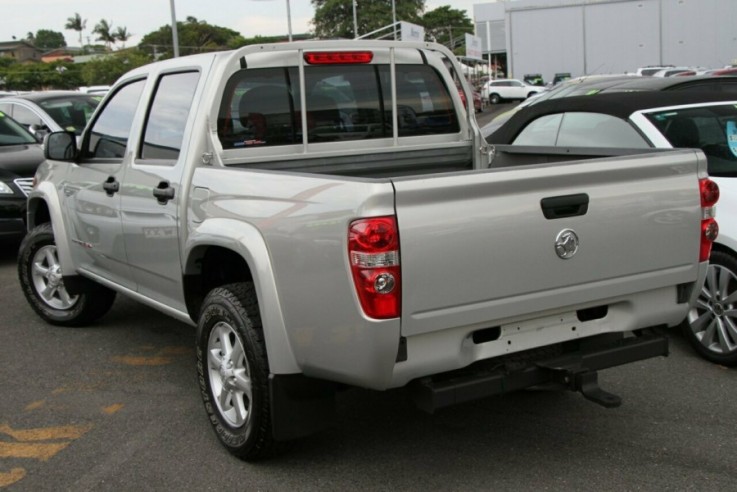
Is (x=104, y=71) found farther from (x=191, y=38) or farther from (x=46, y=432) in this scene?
(x=46, y=432)

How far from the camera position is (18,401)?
16.2 feet

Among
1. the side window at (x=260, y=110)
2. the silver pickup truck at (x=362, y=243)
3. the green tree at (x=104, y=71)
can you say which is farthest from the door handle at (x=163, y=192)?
the green tree at (x=104, y=71)

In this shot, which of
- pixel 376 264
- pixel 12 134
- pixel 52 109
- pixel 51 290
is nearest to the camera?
pixel 376 264

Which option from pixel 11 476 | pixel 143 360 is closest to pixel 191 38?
pixel 143 360

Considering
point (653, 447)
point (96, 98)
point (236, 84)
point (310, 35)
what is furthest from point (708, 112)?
point (310, 35)

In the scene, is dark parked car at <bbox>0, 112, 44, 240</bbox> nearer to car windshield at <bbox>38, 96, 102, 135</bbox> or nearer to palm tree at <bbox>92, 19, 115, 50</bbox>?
car windshield at <bbox>38, 96, 102, 135</bbox>

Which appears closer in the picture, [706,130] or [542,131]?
[706,130]

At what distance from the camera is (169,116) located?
4.83 metres

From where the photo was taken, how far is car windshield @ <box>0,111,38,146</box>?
10.2 meters

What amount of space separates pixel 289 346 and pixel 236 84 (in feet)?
5.70

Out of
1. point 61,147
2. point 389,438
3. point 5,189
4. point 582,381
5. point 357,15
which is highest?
point 357,15

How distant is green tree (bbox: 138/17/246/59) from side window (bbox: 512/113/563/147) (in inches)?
4109

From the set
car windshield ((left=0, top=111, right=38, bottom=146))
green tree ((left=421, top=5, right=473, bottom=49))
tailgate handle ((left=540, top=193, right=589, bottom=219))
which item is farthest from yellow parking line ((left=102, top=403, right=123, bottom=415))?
green tree ((left=421, top=5, right=473, bottom=49))

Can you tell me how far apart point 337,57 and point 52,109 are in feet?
31.0
